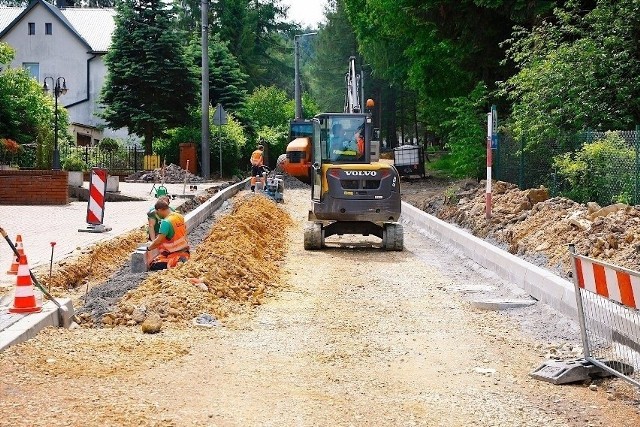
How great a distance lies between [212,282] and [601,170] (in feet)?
31.2

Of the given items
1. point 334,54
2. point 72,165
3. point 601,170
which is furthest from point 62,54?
point 601,170

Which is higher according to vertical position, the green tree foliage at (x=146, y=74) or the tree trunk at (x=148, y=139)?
the green tree foliage at (x=146, y=74)

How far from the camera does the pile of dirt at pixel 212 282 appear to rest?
9422 mm

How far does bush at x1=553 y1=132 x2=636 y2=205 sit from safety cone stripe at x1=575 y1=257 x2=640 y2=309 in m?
9.26

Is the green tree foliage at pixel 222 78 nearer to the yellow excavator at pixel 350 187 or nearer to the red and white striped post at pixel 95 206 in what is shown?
the red and white striped post at pixel 95 206

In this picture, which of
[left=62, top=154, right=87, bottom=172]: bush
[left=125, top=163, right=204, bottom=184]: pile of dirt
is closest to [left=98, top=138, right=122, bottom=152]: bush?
[left=125, top=163, right=204, bottom=184]: pile of dirt

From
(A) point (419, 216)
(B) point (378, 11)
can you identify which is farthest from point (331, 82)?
(A) point (419, 216)

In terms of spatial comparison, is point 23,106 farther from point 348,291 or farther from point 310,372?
point 310,372

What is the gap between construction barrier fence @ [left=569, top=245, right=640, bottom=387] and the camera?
6418 millimetres

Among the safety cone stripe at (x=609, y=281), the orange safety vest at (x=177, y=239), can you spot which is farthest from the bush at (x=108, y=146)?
the safety cone stripe at (x=609, y=281)

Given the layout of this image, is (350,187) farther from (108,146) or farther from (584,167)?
(108,146)

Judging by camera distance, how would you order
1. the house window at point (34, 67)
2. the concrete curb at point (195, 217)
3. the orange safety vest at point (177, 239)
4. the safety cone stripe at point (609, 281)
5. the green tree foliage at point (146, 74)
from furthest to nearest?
the house window at point (34, 67) → the green tree foliage at point (146, 74) → the concrete curb at point (195, 217) → the orange safety vest at point (177, 239) → the safety cone stripe at point (609, 281)

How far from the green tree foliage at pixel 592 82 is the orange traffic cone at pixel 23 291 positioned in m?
13.7

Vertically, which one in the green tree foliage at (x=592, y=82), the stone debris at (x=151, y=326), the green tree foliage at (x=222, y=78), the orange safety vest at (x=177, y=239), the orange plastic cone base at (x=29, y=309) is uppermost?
the green tree foliage at (x=222, y=78)
